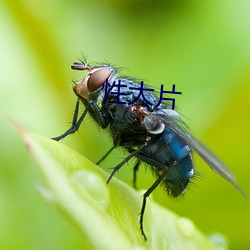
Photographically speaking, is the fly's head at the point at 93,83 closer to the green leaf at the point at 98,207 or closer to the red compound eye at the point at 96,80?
the red compound eye at the point at 96,80

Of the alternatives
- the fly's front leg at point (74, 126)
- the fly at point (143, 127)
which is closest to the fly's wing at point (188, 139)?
the fly at point (143, 127)

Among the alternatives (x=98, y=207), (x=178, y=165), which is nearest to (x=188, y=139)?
(x=178, y=165)

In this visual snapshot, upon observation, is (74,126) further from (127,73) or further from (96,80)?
(127,73)

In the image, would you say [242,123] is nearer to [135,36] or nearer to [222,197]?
[222,197]

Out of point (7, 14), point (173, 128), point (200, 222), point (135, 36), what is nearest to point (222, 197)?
point (200, 222)

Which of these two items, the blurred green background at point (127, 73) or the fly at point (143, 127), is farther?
the blurred green background at point (127, 73)

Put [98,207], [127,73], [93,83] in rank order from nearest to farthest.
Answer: [98,207], [93,83], [127,73]

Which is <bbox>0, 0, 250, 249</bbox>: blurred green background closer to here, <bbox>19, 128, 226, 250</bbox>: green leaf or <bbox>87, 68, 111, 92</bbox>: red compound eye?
<bbox>87, 68, 111, 92</bbox>: red compound eye

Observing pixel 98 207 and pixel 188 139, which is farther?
pixel 188 139
